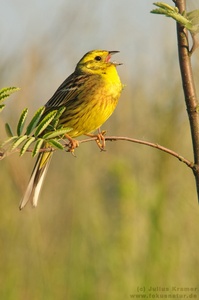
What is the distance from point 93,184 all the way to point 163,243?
4.17 feet

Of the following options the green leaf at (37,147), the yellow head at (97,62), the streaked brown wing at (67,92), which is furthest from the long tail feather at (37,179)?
the green leaf at (37,147)

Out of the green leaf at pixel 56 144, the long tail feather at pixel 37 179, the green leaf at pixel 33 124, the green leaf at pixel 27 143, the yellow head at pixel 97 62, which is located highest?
the green leaf at pixel 33 124

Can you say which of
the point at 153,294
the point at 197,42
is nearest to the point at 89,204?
the point at 153,294

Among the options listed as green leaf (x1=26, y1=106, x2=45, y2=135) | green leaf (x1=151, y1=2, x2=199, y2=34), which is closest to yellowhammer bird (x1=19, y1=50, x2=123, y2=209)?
green leaf (x1=26, y1=106, x2=45, y2=135)

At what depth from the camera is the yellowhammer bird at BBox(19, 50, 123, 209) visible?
3268 millimetres

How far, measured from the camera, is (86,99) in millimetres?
3451

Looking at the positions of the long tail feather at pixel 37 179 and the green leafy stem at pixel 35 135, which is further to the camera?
the long tail feather at pixel 37 179

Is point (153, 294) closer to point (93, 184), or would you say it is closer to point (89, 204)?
point (89, 204)

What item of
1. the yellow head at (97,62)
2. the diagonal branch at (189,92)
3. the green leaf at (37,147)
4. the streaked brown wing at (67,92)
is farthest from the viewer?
the yellow head at (97,62)

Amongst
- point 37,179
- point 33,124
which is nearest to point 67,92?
point 37,179

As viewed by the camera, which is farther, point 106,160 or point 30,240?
point 106,160

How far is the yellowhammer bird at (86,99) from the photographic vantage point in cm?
327

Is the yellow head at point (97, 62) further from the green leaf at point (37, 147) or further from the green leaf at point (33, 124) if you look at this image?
the green leaf at point (37, 147)

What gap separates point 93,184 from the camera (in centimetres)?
450
